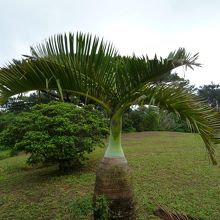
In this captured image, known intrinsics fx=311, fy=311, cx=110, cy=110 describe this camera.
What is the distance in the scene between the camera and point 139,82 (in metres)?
3.10

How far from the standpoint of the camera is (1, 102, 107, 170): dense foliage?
6.61 meters

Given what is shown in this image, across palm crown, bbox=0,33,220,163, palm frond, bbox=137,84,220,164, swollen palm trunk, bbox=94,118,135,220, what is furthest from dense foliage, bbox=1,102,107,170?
palm frond, bbox=137,84,220,164

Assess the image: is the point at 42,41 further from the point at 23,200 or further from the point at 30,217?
the point at 23,200

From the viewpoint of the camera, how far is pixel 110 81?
3.24 metres

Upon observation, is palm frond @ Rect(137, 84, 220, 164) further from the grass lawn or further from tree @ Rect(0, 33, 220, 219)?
the grass lawn

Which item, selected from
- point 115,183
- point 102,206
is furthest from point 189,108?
point 102,206

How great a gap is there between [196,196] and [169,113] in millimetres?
2609

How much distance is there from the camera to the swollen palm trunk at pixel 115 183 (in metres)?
3.27

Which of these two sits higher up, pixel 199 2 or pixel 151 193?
pixel 199 2

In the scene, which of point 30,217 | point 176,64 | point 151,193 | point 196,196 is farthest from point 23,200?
point 176,64

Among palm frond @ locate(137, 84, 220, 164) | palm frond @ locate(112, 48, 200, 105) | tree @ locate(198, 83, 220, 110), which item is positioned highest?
tree @ locate(198, 83, 220, 110)

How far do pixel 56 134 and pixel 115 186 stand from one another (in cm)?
379

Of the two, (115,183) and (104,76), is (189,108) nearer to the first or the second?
(104,76)

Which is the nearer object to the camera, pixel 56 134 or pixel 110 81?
pixel 110 81
